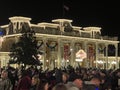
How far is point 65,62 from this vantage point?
77.4m

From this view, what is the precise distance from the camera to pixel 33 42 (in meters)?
49.0

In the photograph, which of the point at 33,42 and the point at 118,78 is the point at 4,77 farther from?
the point at 33,42

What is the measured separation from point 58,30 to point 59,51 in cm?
420

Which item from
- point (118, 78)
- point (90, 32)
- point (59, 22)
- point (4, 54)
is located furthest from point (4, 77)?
point (90, 32)

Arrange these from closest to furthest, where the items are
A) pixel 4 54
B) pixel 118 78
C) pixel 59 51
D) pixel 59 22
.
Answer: pixel 118 78 → pixel 4 54 → pixel 59 51 → pixel 59 22

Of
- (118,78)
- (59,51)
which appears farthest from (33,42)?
(118,78)

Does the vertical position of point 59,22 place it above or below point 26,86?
above

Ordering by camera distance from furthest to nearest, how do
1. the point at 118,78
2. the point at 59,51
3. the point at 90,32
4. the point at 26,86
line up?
1. the point at 90,32
2. the point at 59,51
3. the point at 118,78
4. the point at 26,86

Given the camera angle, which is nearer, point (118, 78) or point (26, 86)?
point (26, 86)

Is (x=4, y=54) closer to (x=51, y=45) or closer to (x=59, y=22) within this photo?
(x=51, y=45)

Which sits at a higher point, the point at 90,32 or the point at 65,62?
the point at 90,32

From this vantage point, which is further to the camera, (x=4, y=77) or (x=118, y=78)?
(x=118, y=78)

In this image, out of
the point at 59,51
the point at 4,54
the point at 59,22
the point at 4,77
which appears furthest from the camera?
the point at 59,22

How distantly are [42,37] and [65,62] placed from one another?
6839 millimetres
